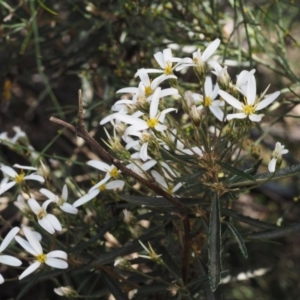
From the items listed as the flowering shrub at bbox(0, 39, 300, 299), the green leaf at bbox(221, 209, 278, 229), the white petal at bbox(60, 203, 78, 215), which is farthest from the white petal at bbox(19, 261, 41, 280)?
the green leaf at bbox(221, 209, 278, 229)

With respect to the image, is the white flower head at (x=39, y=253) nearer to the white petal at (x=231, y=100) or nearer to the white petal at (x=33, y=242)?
the white petal at (x=33, y=242)

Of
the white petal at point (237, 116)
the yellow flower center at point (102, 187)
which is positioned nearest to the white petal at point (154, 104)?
the white petal at point (237, 116)

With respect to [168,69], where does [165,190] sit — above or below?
below

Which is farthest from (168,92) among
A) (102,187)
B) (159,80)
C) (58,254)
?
(58,254)

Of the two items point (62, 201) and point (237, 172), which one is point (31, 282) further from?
point (237, 172)

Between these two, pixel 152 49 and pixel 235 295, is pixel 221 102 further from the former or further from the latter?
pixel 235 295

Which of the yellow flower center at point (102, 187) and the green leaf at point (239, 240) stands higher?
the yellow flower center at point (102, 187)

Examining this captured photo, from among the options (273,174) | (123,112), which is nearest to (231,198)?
(273,174)
